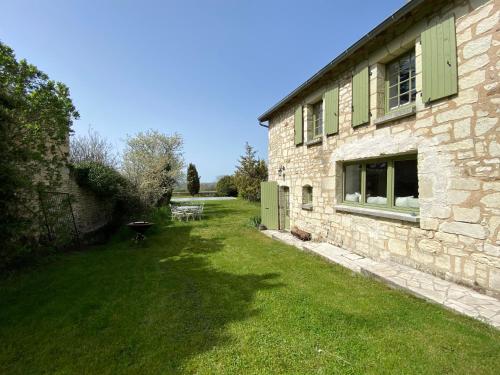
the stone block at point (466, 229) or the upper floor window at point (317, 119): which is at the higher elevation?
the upper floor window at point (317, 119)

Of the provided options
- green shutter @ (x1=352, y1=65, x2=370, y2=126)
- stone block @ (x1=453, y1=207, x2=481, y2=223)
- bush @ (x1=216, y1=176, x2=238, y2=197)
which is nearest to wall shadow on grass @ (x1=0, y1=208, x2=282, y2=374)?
stone block @ (x1=453, y1=207, x2=481, y2=223)

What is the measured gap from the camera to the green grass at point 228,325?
239 centimetres

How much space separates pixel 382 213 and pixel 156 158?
51.2ft

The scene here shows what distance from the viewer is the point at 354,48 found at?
16.6ft

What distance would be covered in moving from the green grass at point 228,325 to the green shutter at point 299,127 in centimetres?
398

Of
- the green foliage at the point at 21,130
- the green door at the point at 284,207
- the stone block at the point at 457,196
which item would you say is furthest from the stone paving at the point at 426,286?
the green foliage at the point at 21,130

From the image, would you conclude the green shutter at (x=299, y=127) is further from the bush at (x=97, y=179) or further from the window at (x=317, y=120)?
the bush at (x=97, y=179)

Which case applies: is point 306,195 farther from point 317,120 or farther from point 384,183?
point 384,183

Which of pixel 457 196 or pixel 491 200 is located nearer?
pixel 491 200

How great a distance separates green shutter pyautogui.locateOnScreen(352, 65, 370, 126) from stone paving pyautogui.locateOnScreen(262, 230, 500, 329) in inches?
115

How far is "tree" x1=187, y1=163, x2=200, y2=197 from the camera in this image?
103ft

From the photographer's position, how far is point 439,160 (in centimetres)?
382

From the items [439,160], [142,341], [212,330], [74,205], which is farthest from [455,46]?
[74,205]

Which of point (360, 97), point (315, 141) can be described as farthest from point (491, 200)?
point (315, 141)
